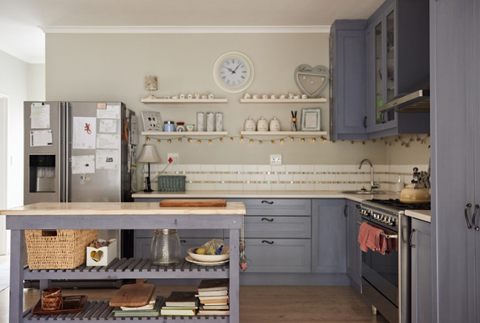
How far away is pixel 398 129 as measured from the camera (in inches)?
129

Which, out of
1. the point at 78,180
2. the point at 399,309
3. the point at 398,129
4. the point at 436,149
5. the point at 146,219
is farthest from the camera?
the point at 78,180

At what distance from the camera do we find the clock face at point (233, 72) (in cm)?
439

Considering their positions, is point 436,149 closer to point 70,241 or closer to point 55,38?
point 70,241

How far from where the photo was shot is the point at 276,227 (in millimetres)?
3797

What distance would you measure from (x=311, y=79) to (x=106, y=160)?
2.42 m

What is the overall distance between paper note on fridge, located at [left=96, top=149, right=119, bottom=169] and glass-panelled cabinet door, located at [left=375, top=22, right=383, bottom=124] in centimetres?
266

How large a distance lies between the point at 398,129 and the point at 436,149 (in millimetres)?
1259

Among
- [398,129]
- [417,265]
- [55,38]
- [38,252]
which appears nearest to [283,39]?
[398,129]

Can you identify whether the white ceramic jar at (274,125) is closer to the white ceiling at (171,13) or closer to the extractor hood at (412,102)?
the white ceiling at (171,13)

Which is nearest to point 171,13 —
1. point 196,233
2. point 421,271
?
point 196,233

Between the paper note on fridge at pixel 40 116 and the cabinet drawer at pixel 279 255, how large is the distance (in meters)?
2.32

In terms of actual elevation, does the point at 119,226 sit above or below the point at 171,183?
below

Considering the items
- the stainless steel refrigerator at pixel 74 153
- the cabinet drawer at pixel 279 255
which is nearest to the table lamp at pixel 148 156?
the stainless steel refrigerator at pixel 74 153

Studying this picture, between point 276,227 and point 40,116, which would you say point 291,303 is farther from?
point 40,116
